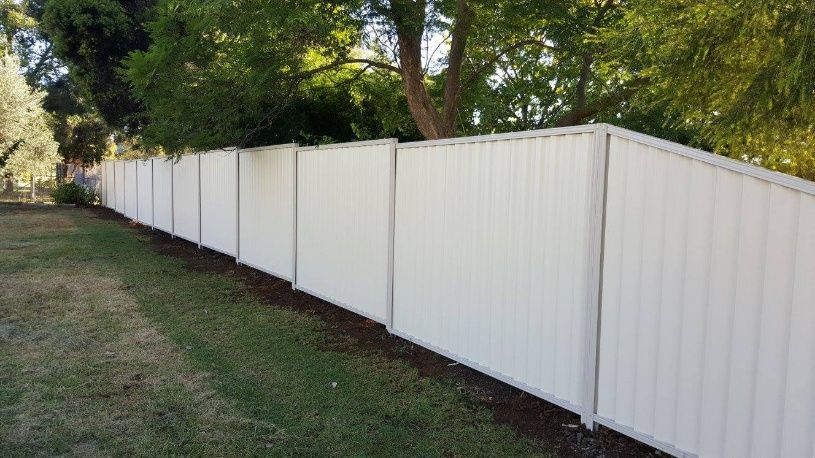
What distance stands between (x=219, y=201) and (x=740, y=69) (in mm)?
9991

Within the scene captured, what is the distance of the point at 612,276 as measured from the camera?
388cm

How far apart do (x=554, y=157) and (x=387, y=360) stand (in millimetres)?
2569

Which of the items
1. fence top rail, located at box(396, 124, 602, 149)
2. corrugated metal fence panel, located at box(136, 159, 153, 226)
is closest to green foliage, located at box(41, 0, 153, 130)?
corrugated metal fence panel, located at box(136, 159, 153, 226)

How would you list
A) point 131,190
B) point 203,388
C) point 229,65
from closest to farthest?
point 203,388 < point 229,65 < point 131,190

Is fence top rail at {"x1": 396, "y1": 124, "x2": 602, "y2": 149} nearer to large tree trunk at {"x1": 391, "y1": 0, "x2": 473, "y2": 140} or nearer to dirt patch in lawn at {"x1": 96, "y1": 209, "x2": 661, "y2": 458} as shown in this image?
dirt patch in lawn at {"x1": 96, "y1": 209, "x2": 661, "y2": 458}

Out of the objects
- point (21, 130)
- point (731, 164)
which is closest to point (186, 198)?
point (731, 164)

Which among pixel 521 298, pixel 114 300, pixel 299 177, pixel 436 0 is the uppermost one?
pixel 436 0

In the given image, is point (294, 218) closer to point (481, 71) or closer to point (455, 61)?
point (455, 61)

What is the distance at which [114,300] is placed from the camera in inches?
321

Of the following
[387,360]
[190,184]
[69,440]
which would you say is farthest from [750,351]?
[190,184]

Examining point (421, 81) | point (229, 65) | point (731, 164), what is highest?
point (229, 65)

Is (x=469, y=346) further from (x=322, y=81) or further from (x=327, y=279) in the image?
(x=322, y=81)

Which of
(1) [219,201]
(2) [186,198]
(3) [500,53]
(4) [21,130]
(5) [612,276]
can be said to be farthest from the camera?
(4) [21,130]

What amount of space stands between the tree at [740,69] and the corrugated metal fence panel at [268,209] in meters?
5.40
